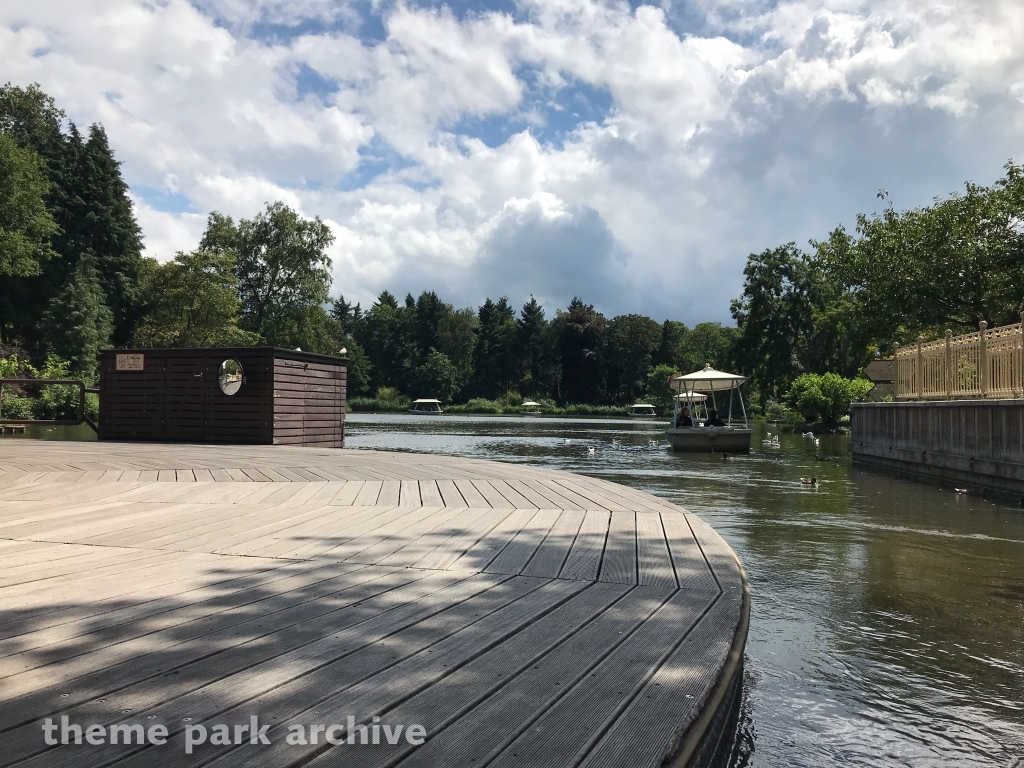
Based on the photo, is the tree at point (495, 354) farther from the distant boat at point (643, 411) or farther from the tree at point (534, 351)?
the distant boat at point (643, 411)

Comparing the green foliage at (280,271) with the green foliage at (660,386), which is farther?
the green foliage at (660,386)

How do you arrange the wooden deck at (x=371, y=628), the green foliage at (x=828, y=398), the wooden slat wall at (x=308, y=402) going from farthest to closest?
the green foliage at (x=828, y=398) < the wooden slat wall at (x=308, y=402) < the wooden deck at (x=371, y=628)

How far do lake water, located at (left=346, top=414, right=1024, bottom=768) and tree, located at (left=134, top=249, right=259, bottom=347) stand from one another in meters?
40.2

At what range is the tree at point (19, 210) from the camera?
34.8 meters

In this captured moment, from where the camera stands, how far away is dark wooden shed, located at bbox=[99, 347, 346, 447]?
1185 centimetres

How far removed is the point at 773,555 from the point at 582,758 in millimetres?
4605

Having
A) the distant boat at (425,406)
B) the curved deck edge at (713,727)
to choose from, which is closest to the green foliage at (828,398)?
the curved deck edge at (713,727)

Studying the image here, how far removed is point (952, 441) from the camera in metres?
12.3

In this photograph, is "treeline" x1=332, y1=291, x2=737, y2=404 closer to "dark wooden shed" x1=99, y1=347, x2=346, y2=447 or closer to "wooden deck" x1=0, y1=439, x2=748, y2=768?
"dark wooden shed" x1=99, y1=347, x2=346, y2=447

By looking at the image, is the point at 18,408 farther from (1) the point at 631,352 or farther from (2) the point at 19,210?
(1) the point at 631,352

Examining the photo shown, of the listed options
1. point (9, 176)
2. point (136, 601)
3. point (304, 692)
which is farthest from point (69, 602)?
point (9, 176)

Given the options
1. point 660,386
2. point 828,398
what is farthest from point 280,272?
point 660,386

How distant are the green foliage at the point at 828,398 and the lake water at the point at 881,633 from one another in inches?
997

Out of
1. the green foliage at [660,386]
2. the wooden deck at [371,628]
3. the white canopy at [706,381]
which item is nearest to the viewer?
the wooden deck at [371,628]
